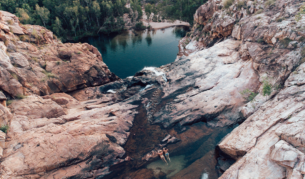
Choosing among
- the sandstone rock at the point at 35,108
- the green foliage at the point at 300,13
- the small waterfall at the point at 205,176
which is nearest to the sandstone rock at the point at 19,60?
the sandstone rock at the point at 35,108

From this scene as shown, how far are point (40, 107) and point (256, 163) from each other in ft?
64.3

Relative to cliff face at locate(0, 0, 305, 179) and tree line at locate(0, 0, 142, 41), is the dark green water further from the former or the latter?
cliff face at locate(0, 0, 305, 179)

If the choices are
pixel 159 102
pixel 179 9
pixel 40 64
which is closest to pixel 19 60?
pixel 40 64

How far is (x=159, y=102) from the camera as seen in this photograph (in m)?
23.5

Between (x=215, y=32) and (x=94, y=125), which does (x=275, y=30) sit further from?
(x=94, y=125)

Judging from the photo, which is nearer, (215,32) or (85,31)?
→ (215,32)

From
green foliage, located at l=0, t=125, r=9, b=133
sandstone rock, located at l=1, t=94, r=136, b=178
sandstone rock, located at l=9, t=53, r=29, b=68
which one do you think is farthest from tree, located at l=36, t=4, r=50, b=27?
green foliage, located at l=0, t=125, r=9, b=133

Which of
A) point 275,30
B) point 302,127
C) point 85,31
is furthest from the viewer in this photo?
point 85,31

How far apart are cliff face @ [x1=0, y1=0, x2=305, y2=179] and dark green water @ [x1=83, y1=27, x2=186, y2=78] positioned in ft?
27.5

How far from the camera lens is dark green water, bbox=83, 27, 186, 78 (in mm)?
39156

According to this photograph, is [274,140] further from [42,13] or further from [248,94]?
[42,13]

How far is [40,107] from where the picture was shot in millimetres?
17719

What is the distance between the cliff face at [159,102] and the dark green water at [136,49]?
8.37 meters

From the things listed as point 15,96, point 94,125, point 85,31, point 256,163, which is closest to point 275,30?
point 256,163
